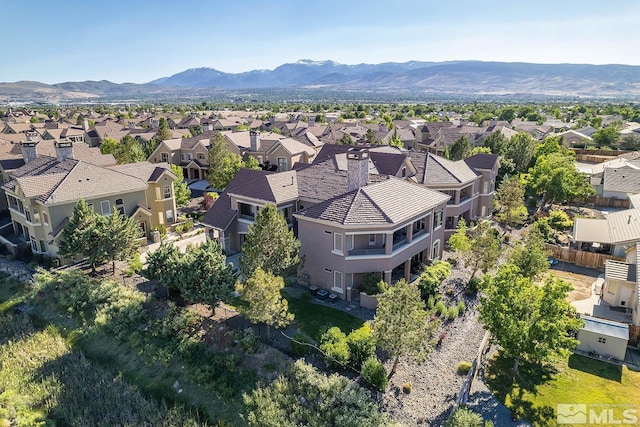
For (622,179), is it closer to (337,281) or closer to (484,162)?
(484,162)

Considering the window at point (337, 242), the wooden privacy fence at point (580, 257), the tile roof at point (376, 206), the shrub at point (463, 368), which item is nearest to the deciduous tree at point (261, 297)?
the window at point (337, 242)

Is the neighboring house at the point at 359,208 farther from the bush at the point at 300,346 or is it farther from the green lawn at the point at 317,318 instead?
the bush at the point at 300,346

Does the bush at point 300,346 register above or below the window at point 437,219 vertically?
below

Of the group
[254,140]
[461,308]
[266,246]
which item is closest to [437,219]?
[461,308]

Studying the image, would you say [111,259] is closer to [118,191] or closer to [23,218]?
[118,191]

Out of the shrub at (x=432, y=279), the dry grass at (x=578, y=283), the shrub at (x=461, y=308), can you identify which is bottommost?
the dry grass at (x=578, y=283)

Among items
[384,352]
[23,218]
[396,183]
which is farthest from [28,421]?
[396,183]

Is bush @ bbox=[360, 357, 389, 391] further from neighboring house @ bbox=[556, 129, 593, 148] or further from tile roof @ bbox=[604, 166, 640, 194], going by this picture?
neighboring house @ bbox=[556, 129, 593, 148]
